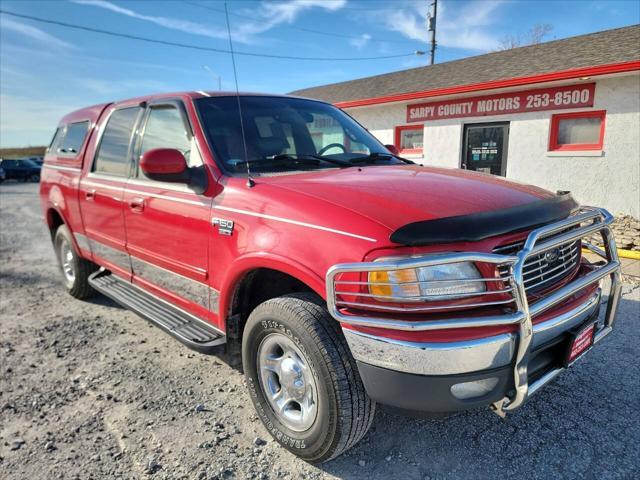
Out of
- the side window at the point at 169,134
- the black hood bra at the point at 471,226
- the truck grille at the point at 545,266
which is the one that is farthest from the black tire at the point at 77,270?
the truck grille at the point at 545,266

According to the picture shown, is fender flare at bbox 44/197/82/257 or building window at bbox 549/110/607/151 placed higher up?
building window at bbox 549/110/607/151

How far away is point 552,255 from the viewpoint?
238cm

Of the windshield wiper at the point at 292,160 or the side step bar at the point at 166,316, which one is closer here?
the side step bar at the point at 166,316

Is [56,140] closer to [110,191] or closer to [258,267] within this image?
[110,191]

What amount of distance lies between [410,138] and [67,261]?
883 cm

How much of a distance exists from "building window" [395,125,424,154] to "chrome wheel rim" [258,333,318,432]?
9774mm

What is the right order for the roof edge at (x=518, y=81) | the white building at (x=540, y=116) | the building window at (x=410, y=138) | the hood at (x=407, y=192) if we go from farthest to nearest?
the building window at (x=410, y=138)
the white building at (x=540, y=116)
the roof edge at (x=518, y=81)
the hood at (x=407, y=192)

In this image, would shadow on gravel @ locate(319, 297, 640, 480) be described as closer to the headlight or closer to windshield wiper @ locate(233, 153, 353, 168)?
the headlight

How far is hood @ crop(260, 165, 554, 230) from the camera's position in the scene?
2049 millimetres

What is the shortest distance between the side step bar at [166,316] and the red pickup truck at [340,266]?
0.02 meters

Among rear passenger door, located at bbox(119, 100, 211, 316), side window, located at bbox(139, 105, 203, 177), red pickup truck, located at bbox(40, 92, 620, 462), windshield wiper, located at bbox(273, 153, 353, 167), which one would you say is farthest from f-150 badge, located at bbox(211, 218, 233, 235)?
windshield wiper, located at bbox(273, 153, 353, 167)

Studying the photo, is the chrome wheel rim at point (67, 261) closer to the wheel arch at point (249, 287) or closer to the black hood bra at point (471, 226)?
the wheel arch at point (249, 287)

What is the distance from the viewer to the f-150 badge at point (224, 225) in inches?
104

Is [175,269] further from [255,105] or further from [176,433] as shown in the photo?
[255,105]
